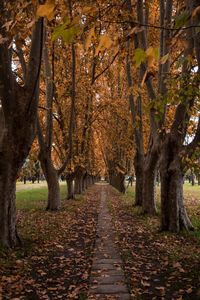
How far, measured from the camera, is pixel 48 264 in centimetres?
872

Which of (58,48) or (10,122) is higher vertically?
(58,48)

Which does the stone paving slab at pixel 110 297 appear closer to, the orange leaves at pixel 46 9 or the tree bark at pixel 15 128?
the tree bark at pixel 15 128

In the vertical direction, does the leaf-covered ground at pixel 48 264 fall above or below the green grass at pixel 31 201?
below

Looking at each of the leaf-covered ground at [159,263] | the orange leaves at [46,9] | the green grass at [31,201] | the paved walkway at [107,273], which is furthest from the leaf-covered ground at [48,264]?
the green grass at [31,201]

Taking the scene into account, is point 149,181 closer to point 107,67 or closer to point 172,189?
point 172,189

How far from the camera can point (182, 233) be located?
12055 millimetres

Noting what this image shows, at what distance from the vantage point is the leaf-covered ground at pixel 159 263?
673 centimetres

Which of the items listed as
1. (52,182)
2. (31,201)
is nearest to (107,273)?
(52,182)

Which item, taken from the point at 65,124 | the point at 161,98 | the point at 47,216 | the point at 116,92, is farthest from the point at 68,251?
the point at 116,92

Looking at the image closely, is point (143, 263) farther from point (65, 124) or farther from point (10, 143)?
point (65, 124)

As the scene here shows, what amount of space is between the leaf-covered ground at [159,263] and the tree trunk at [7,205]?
279cm

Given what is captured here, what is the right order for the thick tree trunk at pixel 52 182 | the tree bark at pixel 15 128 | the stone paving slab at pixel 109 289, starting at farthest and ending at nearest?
the thick tree trunk at pixel 52 182 → the tree bark at pixel 15 128 → the stone paving slab at pixel 109 289

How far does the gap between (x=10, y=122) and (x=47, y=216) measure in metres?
8.54

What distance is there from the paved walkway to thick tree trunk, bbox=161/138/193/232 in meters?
1.88
